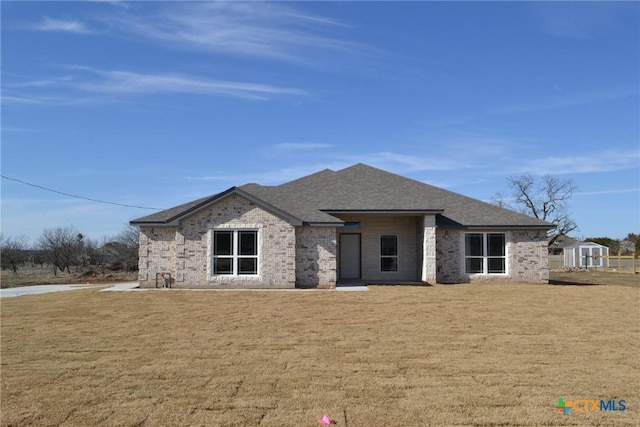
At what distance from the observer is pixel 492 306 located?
1667 cm

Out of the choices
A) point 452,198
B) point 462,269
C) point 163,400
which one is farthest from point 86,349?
point 452,198

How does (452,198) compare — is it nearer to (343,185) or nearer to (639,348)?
(343,185)

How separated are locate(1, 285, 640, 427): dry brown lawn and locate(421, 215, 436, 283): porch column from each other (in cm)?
813

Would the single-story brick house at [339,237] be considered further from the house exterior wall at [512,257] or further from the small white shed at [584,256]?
the small white shed at [584,256]

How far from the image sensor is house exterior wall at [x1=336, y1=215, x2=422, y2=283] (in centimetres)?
2656

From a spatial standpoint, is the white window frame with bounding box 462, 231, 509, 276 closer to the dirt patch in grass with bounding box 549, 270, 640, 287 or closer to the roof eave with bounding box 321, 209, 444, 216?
the roof eave with bounding box 321, 209, 444, 216

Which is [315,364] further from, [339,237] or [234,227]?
[339,237]

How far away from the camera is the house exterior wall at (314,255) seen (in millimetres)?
22891

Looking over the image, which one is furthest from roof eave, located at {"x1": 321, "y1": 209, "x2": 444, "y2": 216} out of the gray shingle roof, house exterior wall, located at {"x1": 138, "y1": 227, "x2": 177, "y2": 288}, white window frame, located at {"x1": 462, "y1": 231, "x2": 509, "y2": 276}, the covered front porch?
house exterior wall, located at {"x1": 138, "y1": 227, "x2": 177, "y2": 288}

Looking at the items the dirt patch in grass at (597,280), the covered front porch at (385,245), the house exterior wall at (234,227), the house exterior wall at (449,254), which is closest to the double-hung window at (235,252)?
the house exterior wall at (234,227)

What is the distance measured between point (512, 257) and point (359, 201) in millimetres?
7523

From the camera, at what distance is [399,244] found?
87.5ft

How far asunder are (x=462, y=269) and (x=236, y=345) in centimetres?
1716

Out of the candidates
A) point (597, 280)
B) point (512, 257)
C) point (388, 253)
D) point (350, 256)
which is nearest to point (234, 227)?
point (350, 256)
